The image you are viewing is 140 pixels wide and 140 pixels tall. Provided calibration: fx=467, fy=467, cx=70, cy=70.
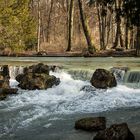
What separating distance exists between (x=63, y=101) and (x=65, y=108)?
158cm

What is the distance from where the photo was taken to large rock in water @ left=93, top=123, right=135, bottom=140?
10.8 m

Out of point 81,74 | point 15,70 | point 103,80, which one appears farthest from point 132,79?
point 15,70

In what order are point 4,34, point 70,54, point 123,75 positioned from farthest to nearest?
point 4,34
point 70,54
point 123,75

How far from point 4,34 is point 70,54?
5629 millimetres

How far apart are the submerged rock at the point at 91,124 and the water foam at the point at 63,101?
5.42 feet

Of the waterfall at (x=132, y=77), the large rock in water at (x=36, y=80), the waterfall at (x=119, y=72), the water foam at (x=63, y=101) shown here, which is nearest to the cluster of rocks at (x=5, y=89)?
the water foam at (x=63, y=101)

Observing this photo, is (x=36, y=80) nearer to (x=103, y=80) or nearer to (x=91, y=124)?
(x=103, y=80)

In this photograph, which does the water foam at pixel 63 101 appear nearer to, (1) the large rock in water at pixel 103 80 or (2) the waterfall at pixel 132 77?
(1) the large rock in water at pixel 103 80

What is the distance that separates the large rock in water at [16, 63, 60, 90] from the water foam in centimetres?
37

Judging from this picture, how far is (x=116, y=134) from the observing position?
35.5 ft

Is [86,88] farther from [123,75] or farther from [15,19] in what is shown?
[15,19]

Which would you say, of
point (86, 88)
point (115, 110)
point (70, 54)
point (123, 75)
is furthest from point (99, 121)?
point (70, 54)

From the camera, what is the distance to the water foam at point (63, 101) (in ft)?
48.3

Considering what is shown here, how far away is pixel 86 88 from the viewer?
1950 cm
